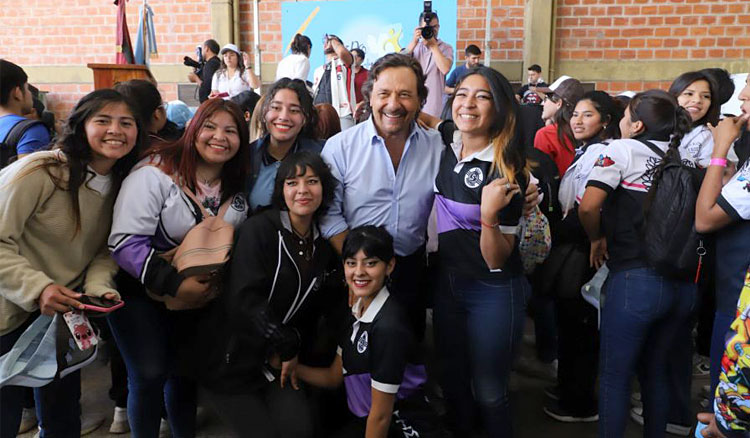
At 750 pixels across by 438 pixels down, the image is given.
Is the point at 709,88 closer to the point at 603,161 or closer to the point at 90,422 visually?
the point at 603,161

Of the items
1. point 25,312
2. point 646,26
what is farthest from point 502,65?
point 25,312

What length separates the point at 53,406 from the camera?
2311 millimetres

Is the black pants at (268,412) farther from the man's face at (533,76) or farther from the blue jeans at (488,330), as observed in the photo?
the man's face at (533,76)

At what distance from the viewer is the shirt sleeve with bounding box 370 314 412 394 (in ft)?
7.22

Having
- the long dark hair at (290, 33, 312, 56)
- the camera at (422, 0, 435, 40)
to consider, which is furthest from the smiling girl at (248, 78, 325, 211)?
the long dark hair at (290, 33, 312, 56)

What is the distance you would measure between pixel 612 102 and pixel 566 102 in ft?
1.50

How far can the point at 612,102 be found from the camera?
328cm

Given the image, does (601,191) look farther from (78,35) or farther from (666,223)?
(78,35)

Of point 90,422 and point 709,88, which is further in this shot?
point 709,88

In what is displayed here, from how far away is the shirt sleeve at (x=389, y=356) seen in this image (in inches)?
86.7

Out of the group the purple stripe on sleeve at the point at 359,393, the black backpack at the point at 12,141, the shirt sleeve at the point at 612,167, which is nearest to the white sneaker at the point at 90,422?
the black backpack at the point at 12,141

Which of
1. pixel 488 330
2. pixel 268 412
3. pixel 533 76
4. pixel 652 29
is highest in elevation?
pixel 652 29

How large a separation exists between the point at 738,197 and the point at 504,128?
0.90m

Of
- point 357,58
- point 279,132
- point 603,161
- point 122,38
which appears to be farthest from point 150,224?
point 122,38
